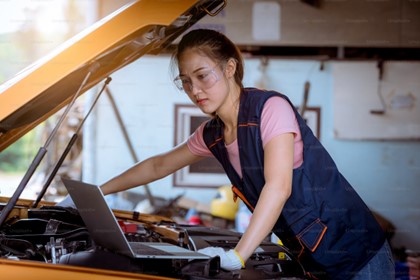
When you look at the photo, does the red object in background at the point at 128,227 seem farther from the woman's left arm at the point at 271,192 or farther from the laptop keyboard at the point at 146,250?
the woman's left arm at the point at 271,192

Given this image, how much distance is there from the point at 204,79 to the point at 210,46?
111 millimetres

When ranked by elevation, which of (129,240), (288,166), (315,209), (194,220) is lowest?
(194,220)

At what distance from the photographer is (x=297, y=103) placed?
6.12 m

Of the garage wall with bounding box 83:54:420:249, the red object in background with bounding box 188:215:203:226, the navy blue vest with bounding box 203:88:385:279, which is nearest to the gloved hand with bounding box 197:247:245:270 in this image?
the navy blue vest with bounding box 203:88:385:279

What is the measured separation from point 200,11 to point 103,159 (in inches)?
167

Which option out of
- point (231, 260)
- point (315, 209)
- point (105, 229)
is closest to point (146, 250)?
point (105, 229)

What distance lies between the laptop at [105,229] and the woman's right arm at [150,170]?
467mm

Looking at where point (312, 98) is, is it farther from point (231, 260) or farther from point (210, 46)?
point (231, 260)

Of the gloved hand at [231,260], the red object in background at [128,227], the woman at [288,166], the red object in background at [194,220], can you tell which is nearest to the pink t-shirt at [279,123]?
the woman at [288,166]

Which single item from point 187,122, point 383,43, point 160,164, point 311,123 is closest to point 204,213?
point 187,122

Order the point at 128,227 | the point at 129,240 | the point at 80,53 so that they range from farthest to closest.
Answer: the point at 128,227 < the point at 129,240 < the point at 80,53

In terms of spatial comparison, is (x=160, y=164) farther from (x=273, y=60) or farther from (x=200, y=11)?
(x=273, y=60)

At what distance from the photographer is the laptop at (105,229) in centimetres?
171

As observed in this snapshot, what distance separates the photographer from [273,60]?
19.9ft
